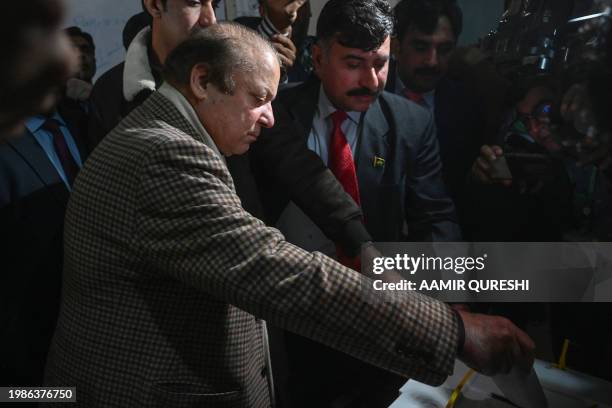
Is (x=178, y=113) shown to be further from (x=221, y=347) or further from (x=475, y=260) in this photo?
(x=475, y=260)

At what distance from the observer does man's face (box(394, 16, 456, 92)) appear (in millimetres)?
1154

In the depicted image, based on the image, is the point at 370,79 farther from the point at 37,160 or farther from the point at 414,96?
the point at 37,160

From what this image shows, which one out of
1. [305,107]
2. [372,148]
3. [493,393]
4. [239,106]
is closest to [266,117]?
[239,106]

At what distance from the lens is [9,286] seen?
1440 millimetres

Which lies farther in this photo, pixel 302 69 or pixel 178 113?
pixel 302 69

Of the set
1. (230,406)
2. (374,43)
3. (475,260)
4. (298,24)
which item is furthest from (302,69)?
(230,406)

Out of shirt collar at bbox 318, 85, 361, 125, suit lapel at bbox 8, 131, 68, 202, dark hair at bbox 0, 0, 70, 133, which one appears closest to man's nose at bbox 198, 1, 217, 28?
shirt collar at bbox 318, 85, 361, 125

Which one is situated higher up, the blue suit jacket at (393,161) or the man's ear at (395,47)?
the man's ear at (395,47)

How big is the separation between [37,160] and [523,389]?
4.57 ft

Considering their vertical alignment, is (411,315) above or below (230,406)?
above

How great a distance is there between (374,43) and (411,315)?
0.72m

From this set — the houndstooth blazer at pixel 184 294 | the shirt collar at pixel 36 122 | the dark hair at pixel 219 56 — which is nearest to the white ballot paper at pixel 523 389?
the houndstooth blazer at pixel 184 294

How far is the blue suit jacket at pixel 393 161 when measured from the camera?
1287 mm

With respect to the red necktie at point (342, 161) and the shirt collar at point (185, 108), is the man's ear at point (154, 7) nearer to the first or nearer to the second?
the shirt collar at point (185, 108)
